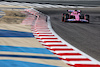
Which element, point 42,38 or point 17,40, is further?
point 42,38

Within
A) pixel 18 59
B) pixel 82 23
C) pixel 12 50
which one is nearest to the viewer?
pixel 18 59

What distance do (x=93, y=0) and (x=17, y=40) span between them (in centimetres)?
3236

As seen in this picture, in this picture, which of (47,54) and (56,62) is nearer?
(56,62)

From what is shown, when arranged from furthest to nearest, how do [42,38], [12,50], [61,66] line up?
[42,38] → [12,50] → [61,66]

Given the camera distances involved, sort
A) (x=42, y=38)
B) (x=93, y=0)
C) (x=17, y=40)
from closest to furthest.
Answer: (x=17, y=40) → (x=42, y=38) → (x=93, y=0)

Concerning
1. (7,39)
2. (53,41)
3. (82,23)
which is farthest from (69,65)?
(82,23)

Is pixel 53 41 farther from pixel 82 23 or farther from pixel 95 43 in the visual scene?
pixel 82 23

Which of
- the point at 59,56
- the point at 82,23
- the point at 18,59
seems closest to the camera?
the point at 18,59

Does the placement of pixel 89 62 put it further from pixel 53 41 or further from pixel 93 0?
pixel 93 0

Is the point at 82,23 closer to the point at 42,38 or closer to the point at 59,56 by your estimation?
the point at 42,38

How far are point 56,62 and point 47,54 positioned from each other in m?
0.89

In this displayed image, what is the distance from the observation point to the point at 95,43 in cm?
933

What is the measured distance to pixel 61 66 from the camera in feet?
20.0

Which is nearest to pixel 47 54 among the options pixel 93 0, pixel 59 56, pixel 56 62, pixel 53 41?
pixel 59 56
